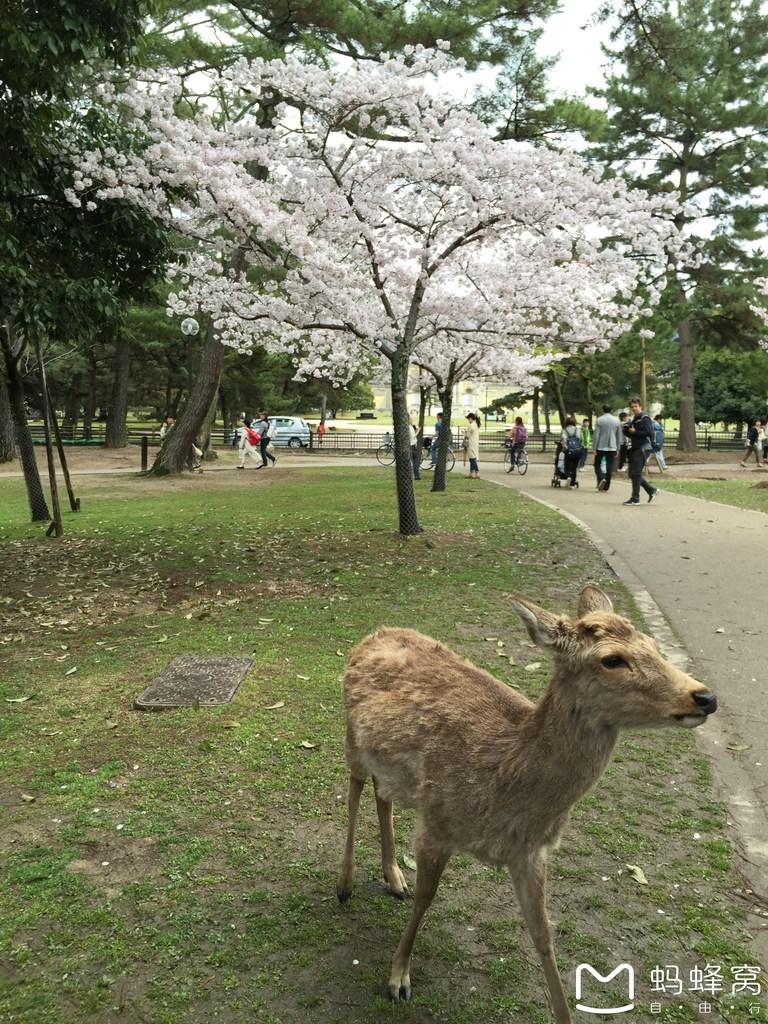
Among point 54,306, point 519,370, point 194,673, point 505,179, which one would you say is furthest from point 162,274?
point 519,370

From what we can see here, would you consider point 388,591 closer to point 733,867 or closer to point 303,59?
point 733,867

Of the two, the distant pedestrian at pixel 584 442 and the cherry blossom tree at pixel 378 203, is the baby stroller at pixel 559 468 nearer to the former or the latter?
the distant pedestrian at pixel 584 442

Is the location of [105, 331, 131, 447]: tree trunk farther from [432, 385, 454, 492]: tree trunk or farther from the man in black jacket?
the man in black jacket

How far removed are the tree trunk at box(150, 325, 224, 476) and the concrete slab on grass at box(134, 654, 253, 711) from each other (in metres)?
18.9

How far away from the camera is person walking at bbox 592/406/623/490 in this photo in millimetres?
17984

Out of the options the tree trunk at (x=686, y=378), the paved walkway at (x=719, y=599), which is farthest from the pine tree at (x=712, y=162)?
the paved walkway at (x=719, y=599)

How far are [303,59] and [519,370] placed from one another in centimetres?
1199

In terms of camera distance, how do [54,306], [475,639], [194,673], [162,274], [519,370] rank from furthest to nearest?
[519,370]
[162,274]
[54,306]
[475,639]
[194,673]

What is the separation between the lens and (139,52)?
311 inches

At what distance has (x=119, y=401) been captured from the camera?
1453 inches

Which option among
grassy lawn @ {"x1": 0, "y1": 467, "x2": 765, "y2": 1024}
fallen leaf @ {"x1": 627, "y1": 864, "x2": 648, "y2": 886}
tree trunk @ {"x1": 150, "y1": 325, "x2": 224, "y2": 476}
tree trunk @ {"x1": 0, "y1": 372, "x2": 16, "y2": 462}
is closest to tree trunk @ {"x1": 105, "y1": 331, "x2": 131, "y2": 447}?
tree trunk @ {"x1": 0, "y1": 372, "x2": 16, "y2": 462}

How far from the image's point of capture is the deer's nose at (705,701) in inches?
82.6

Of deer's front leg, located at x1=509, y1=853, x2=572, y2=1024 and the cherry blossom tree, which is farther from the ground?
the cherry blossom tree

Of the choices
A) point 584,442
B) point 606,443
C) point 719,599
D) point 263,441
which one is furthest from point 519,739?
point 263,441
